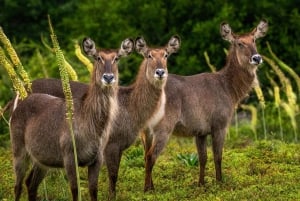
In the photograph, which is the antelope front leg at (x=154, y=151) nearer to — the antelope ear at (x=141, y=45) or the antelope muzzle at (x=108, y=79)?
the antelope ear at (x=141, y=45)

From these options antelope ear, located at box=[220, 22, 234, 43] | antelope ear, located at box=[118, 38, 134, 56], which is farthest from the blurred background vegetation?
antelope ear, located at box=[118, 38, 134, 56]

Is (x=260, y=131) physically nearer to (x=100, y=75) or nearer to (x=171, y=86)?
(x=171, y=86)

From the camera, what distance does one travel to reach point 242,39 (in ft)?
38.2

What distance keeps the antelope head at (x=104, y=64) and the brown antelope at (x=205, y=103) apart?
161cm

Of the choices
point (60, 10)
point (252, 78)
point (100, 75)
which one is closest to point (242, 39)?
point (252, 78)

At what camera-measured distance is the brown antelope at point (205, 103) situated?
10742 mm

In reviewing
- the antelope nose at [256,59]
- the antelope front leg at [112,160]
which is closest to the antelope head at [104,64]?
the antelope front leg at [112,160]

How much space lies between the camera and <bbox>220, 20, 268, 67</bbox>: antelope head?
37.3ft

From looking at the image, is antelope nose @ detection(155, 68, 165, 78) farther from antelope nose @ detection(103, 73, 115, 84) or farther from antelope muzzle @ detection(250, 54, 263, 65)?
antelope muzzle @ detection(250, 54, 263, 65)

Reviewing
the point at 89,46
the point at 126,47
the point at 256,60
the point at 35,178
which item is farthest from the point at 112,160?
the point at 256,60

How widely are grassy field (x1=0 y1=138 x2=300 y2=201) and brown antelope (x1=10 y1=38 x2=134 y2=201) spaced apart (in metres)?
0.29

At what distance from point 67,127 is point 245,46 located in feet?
12.3

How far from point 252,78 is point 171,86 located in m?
1.53

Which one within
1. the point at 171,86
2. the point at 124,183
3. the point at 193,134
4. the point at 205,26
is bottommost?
the point at 124,183
